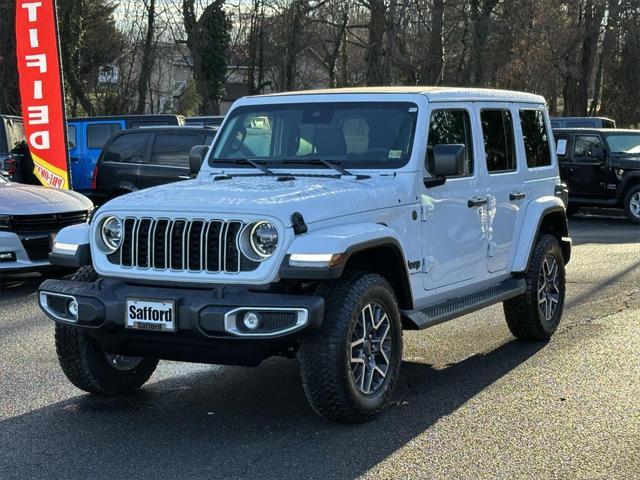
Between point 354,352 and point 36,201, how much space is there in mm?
6140

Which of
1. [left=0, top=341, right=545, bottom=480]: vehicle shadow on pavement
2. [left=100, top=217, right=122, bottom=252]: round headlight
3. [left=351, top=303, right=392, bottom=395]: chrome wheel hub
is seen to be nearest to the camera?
[left=0, top=341, right=545, bottom=480]: vehicle shadow on pavement

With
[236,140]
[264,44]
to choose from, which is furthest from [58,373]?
[264,44]

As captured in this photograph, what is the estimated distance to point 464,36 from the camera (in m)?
36.1

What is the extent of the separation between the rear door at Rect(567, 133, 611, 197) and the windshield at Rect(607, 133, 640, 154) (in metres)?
0.22

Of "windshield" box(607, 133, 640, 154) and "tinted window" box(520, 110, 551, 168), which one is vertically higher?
"tinted window" box(520, 110, 551, 168)

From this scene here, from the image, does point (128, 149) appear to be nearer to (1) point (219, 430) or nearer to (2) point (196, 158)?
(2) point (196, 158)

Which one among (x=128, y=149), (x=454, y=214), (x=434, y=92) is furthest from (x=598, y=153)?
(x=454, y=214)

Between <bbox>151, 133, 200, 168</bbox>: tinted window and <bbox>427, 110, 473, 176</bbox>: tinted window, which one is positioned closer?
<bbox>427, 110, 473, 176</bbox>: tinted window

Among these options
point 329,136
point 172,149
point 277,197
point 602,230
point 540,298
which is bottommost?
point 602,230

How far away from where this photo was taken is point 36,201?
33.7 feet

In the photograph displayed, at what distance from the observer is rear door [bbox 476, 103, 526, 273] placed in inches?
271

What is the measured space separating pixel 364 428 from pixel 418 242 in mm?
1295

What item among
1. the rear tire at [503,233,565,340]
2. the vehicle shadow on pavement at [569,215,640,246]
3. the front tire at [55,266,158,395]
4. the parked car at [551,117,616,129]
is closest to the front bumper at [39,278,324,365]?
the front tire at [55,266,158,395]

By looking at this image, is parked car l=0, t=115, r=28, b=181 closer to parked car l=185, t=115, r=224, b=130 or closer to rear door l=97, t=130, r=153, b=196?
rear door l=97, t=130, r=153, b=196
